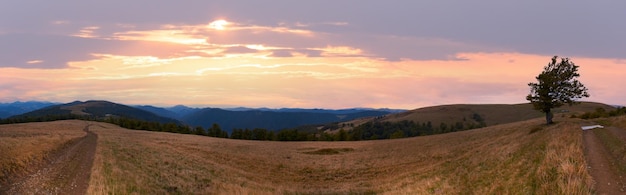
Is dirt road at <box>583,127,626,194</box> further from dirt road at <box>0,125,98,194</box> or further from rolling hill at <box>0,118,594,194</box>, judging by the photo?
dirt road at <box>0,125,98,194</box>

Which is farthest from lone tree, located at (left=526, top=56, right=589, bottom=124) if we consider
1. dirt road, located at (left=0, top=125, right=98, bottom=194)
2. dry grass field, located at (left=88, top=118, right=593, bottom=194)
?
dirt road, located at (left=0, top=125, right=98, bottom=194)

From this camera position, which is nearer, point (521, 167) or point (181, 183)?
point (521, 167)

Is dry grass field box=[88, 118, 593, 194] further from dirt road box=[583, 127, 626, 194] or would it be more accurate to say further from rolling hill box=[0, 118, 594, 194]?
dirt road box=[583, 127, 626, 194]

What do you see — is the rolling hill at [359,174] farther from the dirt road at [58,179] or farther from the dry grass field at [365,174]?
the dirt road at [58,179]

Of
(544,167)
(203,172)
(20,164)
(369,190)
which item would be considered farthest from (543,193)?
(20,164)

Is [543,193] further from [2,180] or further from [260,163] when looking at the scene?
[260,163]

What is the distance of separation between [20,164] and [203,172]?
550 inches

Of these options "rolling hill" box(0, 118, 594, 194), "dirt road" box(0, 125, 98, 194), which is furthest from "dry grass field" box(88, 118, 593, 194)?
"dirt road" box(0, 125, 98, 194)

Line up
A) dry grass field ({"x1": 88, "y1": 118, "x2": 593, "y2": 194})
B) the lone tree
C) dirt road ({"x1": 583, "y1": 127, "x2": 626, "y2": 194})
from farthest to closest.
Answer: the lone tree, dry grass field ({"x1": 88, "y1": 118, "x2": 593, "y2": 194}), dirt road ({"x1": 583, "y1": 127, "x2": 626, "y2": 194})

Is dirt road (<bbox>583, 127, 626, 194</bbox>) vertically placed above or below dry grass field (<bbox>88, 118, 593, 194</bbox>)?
above

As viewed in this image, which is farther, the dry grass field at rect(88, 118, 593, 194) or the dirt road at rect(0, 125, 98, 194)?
the dirt road at rect(0, 125, 98, 194)

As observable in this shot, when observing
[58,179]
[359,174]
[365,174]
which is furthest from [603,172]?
[58,179]

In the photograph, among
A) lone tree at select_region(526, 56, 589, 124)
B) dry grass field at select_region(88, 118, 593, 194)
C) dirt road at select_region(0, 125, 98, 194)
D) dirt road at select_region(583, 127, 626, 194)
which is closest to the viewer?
dirt road at select_region(583, 127, 626, 194)

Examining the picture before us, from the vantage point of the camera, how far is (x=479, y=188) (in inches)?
792
